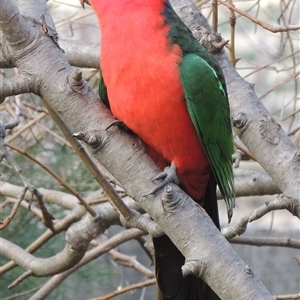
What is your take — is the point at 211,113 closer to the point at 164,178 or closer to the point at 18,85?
the point at 164,178

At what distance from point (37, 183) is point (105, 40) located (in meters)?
1.57

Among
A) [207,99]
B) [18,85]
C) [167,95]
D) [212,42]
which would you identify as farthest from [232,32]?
[18,85]

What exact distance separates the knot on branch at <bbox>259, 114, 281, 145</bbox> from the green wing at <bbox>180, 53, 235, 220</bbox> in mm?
181

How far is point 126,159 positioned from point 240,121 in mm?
458

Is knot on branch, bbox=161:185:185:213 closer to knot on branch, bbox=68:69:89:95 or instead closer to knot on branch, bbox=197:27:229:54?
knot on branch, bbox=68:69:89:95

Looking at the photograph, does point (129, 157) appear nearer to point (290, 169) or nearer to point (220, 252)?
point (220, 252)

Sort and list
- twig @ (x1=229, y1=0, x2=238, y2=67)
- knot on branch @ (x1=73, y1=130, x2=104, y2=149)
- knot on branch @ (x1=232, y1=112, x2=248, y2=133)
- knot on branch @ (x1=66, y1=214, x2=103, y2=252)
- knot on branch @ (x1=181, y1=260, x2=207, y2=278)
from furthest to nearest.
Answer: knot on branch @ (x1=66, y1=214, x2=103, y2=252)
twig @ (x1=229, y1=0, x2=238, y2=67)
knot on branch @ (x1=232, y1=112, x2=248, y2=133)
knot on branch @ (x1=73, y1=130, x2=104, y2=149)
knot on branch @ (x1=181, y1=260, x2=207, y2=278)

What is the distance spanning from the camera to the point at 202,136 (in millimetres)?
1822

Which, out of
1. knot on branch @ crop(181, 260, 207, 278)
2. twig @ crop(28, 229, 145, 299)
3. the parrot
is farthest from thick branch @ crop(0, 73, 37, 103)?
twig @ crop(28, 229, 145, 299)

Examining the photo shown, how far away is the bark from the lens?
1254 mm

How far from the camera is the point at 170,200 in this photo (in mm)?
1325

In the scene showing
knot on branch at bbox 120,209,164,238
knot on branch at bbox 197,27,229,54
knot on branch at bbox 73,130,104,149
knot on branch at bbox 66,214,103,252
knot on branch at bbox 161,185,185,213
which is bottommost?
knot on branch at bbox 66,214,103,252

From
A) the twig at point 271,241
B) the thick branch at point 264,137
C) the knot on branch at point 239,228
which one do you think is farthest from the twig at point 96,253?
the thick branch at point 264,137

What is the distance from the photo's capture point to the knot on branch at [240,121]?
5.65 feet
